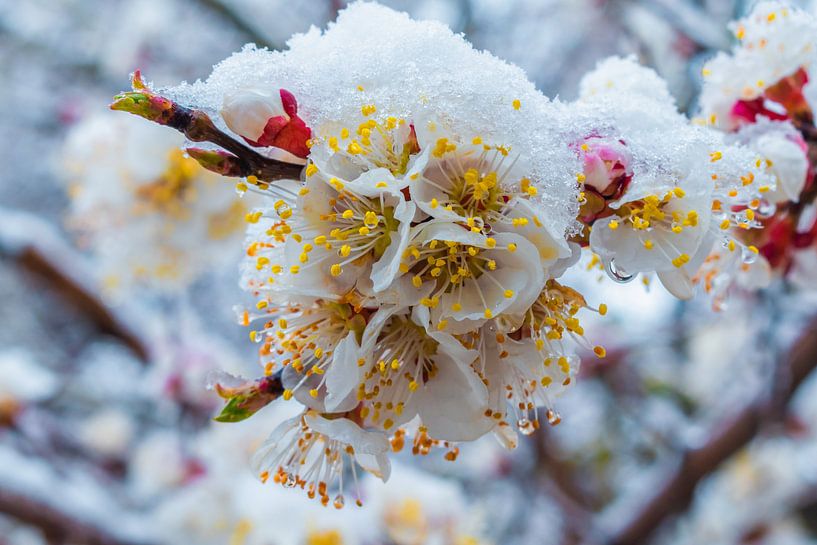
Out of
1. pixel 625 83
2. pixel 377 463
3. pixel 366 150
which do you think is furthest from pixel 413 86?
pixel 377 463

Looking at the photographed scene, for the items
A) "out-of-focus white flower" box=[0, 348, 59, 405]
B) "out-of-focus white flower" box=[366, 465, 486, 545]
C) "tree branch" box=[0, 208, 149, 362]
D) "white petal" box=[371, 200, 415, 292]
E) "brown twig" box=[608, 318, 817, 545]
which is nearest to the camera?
"white petal" box=[371, 200, 415, 292]

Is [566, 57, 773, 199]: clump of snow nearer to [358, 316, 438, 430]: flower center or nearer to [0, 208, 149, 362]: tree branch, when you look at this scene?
[358, 316, 438, 430]: flower center

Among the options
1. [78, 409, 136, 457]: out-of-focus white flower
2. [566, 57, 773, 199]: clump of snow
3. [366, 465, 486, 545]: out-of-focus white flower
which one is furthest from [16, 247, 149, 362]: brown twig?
[566, 57, 773, 199]: clump of snow

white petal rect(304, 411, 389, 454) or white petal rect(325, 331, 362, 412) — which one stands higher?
white petal rect(325, 331, 362, 412)

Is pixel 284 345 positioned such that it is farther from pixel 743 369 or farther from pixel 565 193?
pixel 743 369

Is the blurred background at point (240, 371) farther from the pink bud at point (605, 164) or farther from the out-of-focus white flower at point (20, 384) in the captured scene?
the pink bud at point (605, 164)

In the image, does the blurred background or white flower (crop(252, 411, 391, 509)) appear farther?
the blurred background

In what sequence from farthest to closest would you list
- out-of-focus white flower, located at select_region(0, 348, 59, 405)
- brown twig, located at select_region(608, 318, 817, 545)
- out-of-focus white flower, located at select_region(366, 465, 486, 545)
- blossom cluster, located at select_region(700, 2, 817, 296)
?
out-of-focus white flower, located at select_region(0, 348, 59, 405), brown twig, located at select_region(608, 318, 817, 545), out-of-focus white flower, located at select_region(366, 465, 486, 545), blossom cluster, located at select_region(700, 2, 817, 296)
